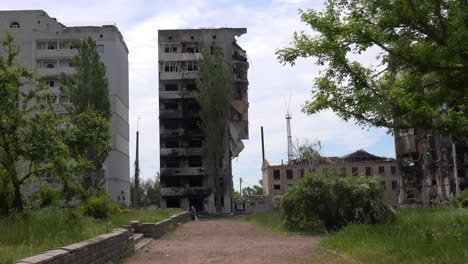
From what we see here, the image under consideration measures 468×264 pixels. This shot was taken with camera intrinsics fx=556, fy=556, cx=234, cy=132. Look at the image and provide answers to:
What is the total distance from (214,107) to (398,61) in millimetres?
54620

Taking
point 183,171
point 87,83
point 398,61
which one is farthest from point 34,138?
point 183,171

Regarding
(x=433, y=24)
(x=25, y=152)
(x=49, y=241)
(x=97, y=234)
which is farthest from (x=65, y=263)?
(x=433, y=24)

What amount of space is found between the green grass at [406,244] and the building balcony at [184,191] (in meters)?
57.0

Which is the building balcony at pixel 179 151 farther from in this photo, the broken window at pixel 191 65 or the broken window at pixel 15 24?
the broken window at pixel 15 24

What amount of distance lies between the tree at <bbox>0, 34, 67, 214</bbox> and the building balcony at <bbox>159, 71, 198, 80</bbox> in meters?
58.9

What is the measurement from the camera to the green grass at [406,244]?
9.10 meters

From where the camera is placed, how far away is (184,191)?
72.5 metres

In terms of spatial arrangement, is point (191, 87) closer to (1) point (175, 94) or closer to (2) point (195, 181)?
(1) point (175, 94)

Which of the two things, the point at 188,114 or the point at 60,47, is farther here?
the point at 188,114

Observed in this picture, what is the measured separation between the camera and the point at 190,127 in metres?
75.8

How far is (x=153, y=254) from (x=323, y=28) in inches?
288

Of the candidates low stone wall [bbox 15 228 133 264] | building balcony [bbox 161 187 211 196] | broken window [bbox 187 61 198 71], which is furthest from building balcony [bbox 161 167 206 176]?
low stone wall [bbox 15 228 133 264]

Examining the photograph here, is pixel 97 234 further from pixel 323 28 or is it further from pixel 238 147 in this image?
pixel 238 147

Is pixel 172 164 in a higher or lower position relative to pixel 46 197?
higher
